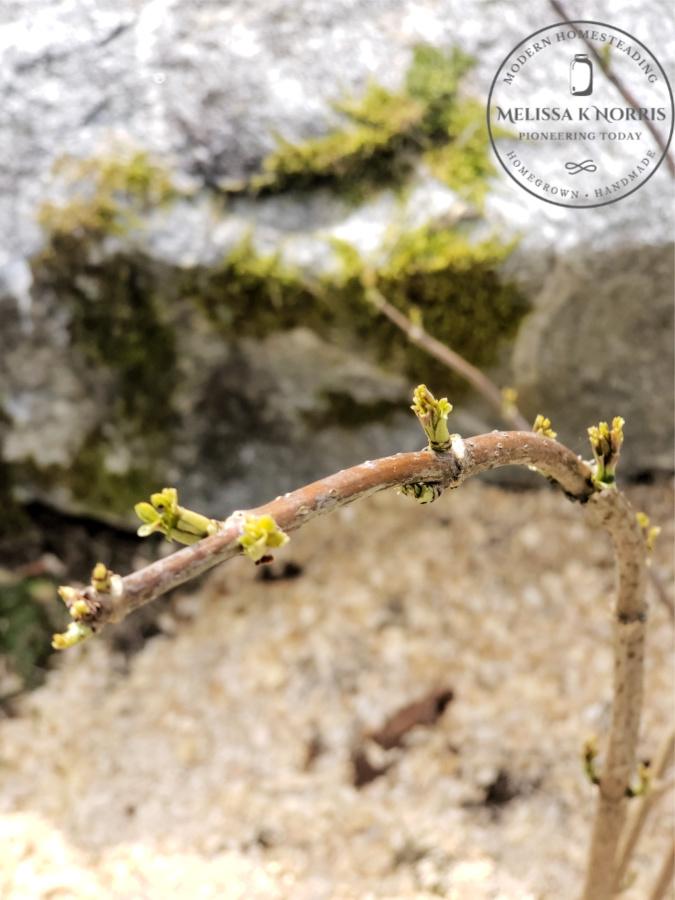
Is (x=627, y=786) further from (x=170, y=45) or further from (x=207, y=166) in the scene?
(x=170, y=45)

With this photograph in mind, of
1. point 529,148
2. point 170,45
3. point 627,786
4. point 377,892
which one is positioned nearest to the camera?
point 627,786

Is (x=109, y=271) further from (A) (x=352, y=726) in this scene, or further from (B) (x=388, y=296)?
(A) (x=352, y=726)

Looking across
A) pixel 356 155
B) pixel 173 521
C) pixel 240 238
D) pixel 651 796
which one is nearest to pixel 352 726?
pixel 651 796

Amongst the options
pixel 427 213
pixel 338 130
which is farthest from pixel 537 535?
pixel 338 130

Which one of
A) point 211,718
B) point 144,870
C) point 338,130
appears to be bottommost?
point 144,870

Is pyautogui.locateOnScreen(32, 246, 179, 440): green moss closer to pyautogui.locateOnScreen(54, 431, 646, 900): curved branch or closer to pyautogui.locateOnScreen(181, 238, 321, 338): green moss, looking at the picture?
pyautogui.locateOnScreen(181, 238, 321, 338): green moss

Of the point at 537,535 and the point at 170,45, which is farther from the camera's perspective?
the point at 537,535

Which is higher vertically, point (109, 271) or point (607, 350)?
point (109, 271)
